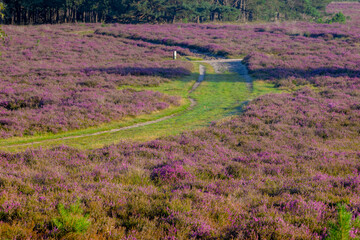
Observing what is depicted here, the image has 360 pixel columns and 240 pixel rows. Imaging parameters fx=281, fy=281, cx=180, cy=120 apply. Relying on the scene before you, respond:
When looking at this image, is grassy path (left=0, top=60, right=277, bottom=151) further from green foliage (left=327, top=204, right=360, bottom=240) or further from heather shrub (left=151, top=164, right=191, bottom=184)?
green foliage (left=327, top=204, right=360, bottom=240)

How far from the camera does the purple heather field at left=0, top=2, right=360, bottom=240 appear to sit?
588 cm

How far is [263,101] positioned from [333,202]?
1541 centimetres

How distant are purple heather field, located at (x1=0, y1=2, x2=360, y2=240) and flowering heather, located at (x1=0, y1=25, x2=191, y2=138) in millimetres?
119

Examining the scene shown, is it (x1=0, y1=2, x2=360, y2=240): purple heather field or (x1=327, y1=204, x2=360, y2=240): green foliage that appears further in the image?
(x1=0, y1=2, x2=360, y2=240): purple heather field

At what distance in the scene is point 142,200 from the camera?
6836mm

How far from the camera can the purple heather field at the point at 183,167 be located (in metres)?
5.88

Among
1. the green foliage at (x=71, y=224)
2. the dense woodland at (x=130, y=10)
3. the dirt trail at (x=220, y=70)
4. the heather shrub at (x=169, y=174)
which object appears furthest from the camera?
the dense woodland at (x=130, y=10)

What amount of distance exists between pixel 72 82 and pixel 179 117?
43.5 ft

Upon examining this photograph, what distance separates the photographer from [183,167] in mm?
10102

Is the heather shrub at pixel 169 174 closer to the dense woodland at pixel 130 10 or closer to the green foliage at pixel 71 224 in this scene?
the green foliage at pixel 71 224

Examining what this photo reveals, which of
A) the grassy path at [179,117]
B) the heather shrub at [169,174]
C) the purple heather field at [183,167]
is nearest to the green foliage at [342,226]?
the purple heather field at [183,167]

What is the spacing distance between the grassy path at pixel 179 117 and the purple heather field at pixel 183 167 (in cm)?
119

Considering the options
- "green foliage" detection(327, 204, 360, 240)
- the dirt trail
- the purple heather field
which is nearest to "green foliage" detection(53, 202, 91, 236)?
the purple heather field

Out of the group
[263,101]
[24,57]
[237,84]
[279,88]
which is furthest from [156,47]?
[263,101]
